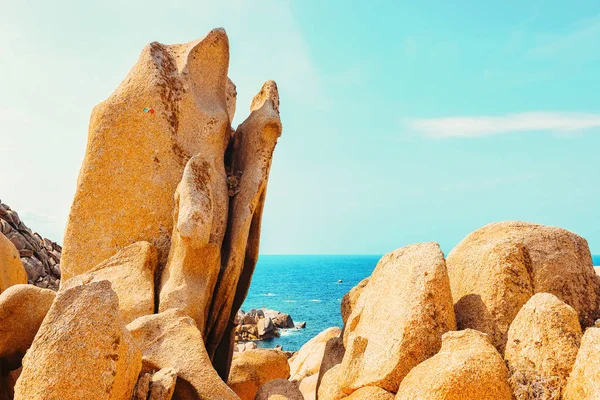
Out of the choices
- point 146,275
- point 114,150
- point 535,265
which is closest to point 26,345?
point 146,275

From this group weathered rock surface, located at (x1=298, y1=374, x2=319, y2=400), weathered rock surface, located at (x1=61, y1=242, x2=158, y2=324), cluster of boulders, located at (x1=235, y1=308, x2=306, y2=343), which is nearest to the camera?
weathered rock surface, located at (x1=61, y1=242, x2=158, y2=324)

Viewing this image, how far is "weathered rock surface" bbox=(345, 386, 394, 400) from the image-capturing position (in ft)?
20.2

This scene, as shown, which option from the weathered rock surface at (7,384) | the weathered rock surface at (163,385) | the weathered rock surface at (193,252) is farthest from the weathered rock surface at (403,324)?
the weathered rock surface at (7,384)

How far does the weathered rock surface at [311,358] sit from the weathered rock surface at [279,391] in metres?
6.43

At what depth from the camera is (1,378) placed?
23.9ft

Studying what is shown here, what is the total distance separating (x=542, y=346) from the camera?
18.7 feet

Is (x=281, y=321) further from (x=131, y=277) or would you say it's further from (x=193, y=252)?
(x=193, y=252)

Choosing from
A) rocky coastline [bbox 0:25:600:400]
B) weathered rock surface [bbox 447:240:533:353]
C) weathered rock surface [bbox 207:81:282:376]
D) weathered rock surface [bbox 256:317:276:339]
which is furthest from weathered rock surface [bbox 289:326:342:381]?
weathered rock surface [bbox 256:317:276:339]

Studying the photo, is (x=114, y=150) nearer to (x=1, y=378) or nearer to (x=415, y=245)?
(x=1, y=378)

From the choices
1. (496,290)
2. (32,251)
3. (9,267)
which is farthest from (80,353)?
(32,251)

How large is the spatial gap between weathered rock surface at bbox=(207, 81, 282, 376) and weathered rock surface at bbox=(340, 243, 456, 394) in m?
3.29

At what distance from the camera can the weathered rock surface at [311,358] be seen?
49.5ft

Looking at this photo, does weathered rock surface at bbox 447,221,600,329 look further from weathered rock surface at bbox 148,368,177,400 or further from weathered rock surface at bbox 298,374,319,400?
weathered rock surface at bbox 298,374,319,400

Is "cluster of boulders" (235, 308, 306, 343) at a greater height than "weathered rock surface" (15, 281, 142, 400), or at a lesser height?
lesser
